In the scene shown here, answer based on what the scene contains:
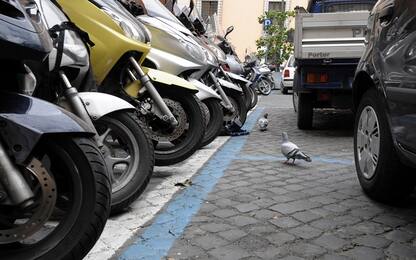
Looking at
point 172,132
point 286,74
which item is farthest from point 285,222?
point 286,74

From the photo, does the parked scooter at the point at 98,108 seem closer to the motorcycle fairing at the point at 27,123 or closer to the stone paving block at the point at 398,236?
the motorcycle fairing at the point at 27,123

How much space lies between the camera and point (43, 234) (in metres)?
2.38

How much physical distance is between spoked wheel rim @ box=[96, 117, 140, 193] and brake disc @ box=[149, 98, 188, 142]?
0.91m

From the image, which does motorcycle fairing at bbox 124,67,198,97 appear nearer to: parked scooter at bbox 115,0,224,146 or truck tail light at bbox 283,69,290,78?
parked scooter at bbox 115,0,224,146

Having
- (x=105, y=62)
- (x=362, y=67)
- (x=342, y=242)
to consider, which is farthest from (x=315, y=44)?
(x=342, y=242)

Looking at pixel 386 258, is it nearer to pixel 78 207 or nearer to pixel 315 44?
pixel 78 207

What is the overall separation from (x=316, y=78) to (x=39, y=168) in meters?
5.42

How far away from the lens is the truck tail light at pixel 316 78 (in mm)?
7094

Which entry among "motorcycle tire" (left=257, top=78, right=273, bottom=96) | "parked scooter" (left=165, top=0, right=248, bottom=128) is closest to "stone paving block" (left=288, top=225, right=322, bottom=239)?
"parked scooter" (left=165, top=0, right=248, bottom=128)

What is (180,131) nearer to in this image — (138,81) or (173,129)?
(173,129)

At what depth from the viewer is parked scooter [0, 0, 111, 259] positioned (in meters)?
2.18

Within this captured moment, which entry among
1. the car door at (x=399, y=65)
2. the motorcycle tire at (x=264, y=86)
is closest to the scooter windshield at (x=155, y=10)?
the car door at (x=399, y=65)

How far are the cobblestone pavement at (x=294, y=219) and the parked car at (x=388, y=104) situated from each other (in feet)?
0.79

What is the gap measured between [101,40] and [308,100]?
442 centimetres
